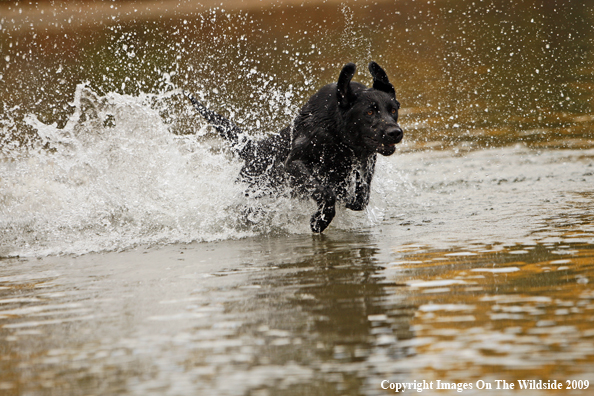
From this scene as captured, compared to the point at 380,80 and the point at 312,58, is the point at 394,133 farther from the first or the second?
the point at 312,58

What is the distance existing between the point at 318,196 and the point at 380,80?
1.09m

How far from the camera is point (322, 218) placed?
5.30 m

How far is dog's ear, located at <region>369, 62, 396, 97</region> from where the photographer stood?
5.72 meters

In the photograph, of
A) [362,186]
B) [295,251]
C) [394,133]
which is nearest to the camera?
[295,251]

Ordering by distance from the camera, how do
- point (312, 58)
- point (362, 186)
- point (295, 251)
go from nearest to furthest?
point (295, 251) < point (362, 186) < point (312, 58)

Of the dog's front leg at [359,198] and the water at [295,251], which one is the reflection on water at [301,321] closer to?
the water at [295,251]

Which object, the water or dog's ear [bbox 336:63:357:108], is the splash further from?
dog's ear [bbox 336:63:357:108]

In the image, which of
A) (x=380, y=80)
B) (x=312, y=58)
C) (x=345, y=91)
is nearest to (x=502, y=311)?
(x=345, y=91)

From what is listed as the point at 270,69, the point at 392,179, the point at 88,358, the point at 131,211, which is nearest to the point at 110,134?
the point at 131,211

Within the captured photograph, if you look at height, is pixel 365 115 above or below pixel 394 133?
above

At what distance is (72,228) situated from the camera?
572cm

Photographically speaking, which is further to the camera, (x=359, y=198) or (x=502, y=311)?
(x=359, y=198)

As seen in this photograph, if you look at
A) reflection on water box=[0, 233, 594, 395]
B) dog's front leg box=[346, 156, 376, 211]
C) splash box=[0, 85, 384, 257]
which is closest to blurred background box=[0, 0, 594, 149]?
splash box=[0, 85, 384, 257]

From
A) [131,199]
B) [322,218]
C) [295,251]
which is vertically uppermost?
[131,199]
